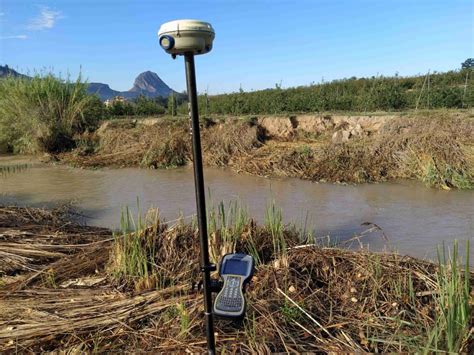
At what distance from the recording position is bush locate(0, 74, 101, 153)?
468 inches

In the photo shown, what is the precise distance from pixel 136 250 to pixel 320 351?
4.92ft

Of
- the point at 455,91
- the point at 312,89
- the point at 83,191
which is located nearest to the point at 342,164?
the point at 83,191

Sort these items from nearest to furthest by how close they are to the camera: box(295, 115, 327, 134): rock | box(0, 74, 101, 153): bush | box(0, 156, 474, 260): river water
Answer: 1. box(0, 156, 474, 260): river water
2. box(295, 115, 327, 134): rock
3. box(0, 74, 101, 153): bush

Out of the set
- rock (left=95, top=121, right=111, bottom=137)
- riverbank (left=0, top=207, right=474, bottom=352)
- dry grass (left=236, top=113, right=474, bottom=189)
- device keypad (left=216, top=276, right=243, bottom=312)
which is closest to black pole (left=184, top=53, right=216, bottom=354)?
device keypad (left=216, top=276, right=243, bottom=312)

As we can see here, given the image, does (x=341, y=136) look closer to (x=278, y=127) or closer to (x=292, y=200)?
(x=278, y=127)

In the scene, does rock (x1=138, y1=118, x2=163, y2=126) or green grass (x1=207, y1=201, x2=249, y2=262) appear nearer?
green grass (x1=207, y1=201, x2=249, y2=262)

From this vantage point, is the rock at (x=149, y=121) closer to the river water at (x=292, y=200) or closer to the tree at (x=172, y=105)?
the tree at (x=172, y=105)

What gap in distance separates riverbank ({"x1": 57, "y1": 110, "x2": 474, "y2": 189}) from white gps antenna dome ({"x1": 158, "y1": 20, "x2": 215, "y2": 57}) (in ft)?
21.5

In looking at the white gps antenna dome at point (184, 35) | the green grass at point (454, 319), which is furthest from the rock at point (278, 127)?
the white gps antenna dome at point (184, 35)

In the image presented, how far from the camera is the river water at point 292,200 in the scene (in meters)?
4.98

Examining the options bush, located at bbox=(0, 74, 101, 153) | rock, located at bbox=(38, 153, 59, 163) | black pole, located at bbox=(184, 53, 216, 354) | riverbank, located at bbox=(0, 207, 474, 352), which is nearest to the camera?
black pole, located at bbox=(184, 53, 216, 354)

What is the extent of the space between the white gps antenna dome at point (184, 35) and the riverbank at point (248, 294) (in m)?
1.49

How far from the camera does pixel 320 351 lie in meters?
2.31

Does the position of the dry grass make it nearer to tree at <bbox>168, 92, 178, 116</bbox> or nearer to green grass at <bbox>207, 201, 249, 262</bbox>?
green grass at <bbox>207, 201, 249, 262</bbox>
